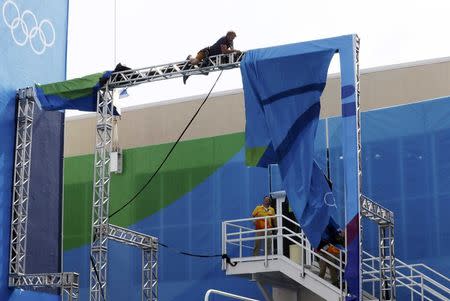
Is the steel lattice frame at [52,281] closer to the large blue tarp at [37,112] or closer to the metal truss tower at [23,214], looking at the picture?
the metal truss tower at [23,214]

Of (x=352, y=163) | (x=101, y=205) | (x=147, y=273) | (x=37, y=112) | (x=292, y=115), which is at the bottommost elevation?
(x=147, y=273)

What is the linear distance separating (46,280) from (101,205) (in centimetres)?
200

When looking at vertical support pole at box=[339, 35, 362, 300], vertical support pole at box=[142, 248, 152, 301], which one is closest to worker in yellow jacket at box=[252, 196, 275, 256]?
vertical support pole at box=[142, 248, 152, 301]

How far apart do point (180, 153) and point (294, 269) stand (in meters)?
6.00

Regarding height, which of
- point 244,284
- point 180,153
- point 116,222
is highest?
point 180,153

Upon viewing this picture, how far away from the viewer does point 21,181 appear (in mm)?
20688

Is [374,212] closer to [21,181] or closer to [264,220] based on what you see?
[264,220]

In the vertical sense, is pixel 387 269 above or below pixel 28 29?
below

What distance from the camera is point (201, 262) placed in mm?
23031

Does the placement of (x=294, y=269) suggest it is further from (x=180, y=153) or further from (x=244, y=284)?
(x=180, y=153)

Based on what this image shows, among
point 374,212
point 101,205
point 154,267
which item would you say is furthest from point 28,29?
point 374,212

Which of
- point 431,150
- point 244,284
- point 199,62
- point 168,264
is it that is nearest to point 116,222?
point 168,264

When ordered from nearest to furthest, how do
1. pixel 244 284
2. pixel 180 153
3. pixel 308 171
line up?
pixel 308 171 → pixel 244 284 → pixel 180 153

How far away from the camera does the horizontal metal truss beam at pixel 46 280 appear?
19531 millimetres
